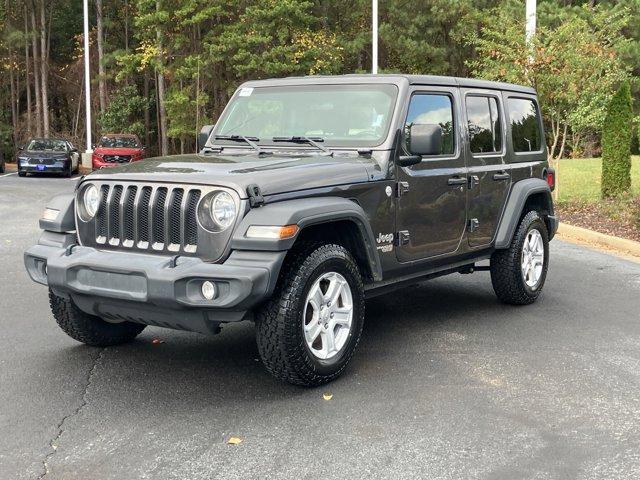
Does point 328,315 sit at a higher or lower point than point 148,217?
lower

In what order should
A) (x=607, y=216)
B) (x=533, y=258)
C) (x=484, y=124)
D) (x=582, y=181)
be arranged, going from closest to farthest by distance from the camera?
(x=484, y=124)
(x=533, y=258)
(x=607, y=216)
(x=582, y=181)

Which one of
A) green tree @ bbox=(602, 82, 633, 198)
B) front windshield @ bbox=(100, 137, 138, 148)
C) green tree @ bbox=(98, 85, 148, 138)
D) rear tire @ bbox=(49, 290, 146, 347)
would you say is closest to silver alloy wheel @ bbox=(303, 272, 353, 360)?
rear tire @ bbox=(49, 290, 146, 347)

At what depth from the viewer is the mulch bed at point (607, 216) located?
37.4 feet

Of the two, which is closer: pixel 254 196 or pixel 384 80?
pixel 254 196

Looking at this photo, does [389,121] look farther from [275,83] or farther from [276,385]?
[276,385]

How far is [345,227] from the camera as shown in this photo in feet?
16.4

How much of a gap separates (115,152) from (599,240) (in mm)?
19667

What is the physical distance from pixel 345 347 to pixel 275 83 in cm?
237

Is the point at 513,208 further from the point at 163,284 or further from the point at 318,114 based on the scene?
the point at 163,284

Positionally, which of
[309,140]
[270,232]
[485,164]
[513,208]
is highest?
[309,140]

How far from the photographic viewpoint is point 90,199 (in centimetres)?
495

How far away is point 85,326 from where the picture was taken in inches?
213

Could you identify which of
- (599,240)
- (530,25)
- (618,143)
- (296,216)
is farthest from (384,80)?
(530,25)

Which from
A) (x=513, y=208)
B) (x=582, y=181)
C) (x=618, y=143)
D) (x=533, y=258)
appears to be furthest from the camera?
(x=582, y=181)
